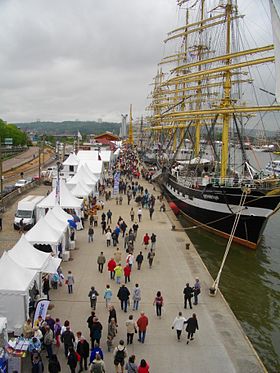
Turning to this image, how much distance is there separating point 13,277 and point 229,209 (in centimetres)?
1834

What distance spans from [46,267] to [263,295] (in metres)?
10.8

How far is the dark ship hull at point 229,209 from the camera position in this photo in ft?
84.5

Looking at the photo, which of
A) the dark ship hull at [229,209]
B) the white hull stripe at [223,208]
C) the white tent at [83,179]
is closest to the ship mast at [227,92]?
the white hull stripe at [223,208]

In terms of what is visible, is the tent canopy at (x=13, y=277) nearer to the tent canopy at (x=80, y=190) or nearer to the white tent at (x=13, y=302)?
the white tent at (x=13, y=302)

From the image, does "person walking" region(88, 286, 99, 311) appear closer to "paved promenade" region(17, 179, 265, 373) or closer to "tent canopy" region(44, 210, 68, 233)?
"paved promenade" region(17, 179, 265, 373)

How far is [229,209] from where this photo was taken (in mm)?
27516

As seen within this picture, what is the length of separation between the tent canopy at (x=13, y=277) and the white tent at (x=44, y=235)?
13.9 ft

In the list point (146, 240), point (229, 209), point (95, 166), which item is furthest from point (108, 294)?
point (95, 166)

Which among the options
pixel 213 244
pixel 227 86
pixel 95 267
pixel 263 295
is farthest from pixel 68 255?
pixel 227 86

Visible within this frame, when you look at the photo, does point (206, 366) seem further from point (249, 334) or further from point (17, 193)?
point (17, 193)

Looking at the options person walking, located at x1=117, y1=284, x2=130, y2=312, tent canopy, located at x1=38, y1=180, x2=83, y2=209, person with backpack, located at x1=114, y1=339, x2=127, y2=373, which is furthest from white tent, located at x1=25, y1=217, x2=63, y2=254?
person with backpack, located at x1=114, y1=339, x2=127, y2=373

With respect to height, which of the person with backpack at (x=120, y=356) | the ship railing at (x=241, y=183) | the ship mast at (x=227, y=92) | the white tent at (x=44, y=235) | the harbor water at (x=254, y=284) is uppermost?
the ship mast at (x=227, y=92)

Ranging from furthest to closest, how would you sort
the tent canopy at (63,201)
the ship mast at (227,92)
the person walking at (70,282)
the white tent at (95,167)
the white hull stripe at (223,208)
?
the white tent at (95,167)
the ship mast at (227,92)
the white hull stripe at (223,208)
the tent canopy at (63,201)
the person walking at (70,282)

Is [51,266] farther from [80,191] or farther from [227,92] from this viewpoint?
[227,92]
